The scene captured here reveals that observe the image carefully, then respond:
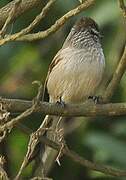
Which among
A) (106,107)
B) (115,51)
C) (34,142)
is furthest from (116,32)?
(34,142)

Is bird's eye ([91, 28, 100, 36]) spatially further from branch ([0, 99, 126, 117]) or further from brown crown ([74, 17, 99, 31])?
branch ([0, 99, 126, 117])

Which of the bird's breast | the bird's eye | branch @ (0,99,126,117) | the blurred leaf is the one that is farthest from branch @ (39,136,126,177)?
the bird's eye

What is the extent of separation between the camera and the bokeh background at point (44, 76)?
19.5ft

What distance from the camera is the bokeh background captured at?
19.5 ft

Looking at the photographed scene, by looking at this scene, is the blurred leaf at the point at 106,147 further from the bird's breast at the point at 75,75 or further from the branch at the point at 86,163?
the branch at the point at 86,163

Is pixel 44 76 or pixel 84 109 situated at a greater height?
pixel 84 109

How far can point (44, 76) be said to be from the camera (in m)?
6.50

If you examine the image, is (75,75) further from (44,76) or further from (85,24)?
(44,76)

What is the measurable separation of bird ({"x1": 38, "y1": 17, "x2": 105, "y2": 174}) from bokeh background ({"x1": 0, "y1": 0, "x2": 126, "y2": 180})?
0.13m

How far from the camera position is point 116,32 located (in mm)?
6078

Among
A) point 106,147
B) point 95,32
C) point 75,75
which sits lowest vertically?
point 106,147

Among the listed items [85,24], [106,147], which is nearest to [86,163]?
[106,147]

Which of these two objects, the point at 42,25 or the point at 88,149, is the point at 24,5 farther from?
the point at 88,149

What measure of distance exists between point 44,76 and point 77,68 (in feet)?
2.32
